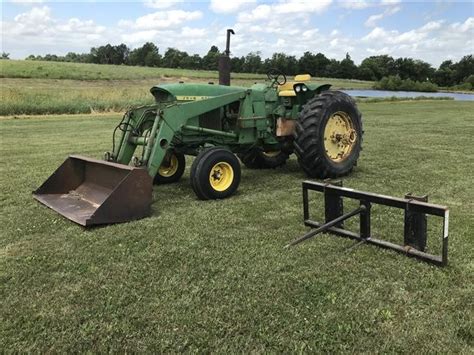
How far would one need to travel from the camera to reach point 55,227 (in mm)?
5020

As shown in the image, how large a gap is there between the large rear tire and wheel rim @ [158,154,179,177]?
1832 millimetres

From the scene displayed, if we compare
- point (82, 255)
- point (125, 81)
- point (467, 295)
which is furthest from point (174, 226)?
point (125, 81)

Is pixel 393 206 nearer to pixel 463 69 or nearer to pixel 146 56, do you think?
pixel 463 69

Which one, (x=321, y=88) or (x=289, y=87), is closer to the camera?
(x=289, y=87)

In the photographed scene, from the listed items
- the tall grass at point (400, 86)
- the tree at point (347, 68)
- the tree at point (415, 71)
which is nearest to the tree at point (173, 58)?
the tree at point (347, 68)

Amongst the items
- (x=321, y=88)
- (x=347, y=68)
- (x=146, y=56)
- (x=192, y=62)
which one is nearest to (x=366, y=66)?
(x=347, y=68)

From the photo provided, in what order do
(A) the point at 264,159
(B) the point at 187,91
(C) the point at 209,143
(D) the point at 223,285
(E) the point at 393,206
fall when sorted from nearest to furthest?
(D) the point at 223,285
(E) the point at 393,206
(B) the point at 187,91
(C) the point at 209,143
(A) the point at 264,159

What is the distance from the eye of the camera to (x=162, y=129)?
5.70 metres

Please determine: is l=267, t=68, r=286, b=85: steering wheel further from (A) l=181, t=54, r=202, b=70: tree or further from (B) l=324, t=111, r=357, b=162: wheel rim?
(A) l=181, t=54, r=202, b=70: tree

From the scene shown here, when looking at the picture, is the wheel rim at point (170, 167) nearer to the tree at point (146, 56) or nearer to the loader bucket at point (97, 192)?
the loader bucket at point (97, 192)

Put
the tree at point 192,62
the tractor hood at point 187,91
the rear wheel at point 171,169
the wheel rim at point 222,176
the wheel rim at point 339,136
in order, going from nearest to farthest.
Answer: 1. the wheel rim at point 222,176
2. the tractor hood at point 187,91
3. the rear wheel at point 171,169
4. the wheel rim at point 339,136
5. the tree at point 192,62

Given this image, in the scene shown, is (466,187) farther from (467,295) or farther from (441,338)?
(441,338)

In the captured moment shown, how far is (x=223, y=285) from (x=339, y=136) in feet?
15.3

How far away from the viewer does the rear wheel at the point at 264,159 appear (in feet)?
27.5
